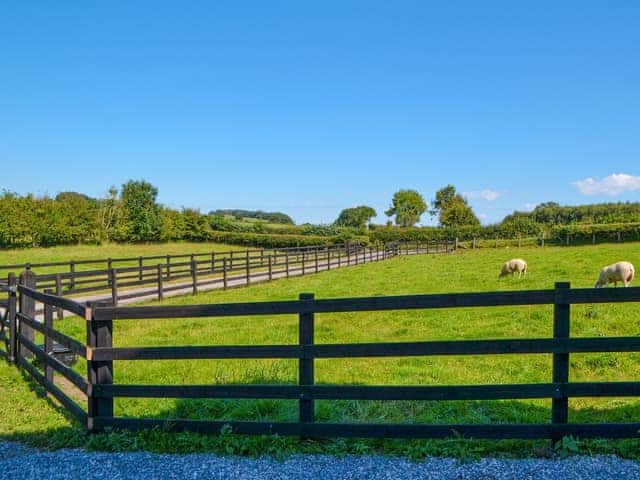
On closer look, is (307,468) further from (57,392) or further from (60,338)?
(57,392)

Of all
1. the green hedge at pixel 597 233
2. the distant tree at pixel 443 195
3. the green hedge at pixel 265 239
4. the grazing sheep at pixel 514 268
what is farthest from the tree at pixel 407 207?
the grazing sheep at pixel 514 268

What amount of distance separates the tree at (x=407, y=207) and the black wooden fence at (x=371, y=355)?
106539 mm

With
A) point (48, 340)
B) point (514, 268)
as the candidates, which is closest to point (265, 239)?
point (514, 268)

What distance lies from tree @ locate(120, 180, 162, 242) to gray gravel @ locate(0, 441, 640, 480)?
49.2m

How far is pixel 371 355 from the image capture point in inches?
174

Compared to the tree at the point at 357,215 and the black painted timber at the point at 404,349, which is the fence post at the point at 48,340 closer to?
the black painted timber at the point at 404,349

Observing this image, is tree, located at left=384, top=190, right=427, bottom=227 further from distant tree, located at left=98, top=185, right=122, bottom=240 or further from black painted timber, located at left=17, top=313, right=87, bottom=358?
black painted timber, located at left=17, top=313, right=87, bottom=358

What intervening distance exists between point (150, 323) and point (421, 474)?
33.3 ft

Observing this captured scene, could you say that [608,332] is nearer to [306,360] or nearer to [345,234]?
[306,360]

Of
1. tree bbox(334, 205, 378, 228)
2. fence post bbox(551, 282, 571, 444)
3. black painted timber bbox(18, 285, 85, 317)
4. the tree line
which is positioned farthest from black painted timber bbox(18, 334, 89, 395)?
tree bbox(334, 205, 378, 228)

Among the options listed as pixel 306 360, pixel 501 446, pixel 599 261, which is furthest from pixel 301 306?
pixel 599 261

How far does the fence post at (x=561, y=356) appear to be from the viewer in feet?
13.7

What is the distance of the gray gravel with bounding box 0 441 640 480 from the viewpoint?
12.2ft

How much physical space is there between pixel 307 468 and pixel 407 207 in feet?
367
